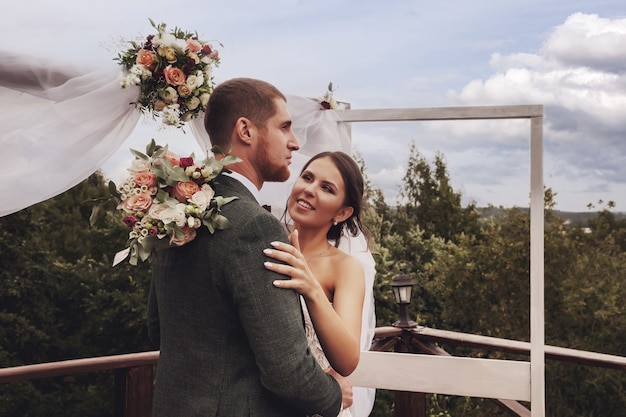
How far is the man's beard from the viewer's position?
4.71 ft

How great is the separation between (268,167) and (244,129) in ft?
0.31

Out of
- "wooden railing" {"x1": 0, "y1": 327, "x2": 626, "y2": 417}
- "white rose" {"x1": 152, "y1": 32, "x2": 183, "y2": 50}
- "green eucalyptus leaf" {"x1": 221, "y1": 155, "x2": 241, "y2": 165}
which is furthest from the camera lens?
"wooden railing" {"x1": 0, "y1": 327, "x2": 626, "y2": 417}

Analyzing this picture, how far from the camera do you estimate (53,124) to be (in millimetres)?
2496

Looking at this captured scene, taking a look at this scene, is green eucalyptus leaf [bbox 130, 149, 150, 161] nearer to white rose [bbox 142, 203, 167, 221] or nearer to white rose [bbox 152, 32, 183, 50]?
white rose [bbox 142, 203, 167, 221]

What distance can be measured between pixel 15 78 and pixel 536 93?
19.3 meters

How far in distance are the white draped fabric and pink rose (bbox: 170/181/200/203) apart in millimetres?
1253

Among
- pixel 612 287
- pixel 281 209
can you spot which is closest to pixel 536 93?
pixel 612 287

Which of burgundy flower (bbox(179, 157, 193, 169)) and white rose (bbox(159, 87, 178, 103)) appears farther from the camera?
white rose (bbox(159, 87, 178, 103))

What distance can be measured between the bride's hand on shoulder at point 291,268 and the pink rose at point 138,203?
277 mm

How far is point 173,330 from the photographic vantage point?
4.47 ft

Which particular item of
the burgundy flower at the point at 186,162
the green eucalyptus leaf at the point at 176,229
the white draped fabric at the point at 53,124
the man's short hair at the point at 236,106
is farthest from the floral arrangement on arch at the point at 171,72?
the green eucalyptus leaf at the point at 176,229

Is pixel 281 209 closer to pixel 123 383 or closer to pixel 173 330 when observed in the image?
pixel 123 383

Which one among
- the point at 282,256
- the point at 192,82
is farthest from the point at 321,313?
the point at 192,82

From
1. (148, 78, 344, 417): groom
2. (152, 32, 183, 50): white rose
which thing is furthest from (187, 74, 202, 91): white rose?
(148, 78, 344, 417): groom
